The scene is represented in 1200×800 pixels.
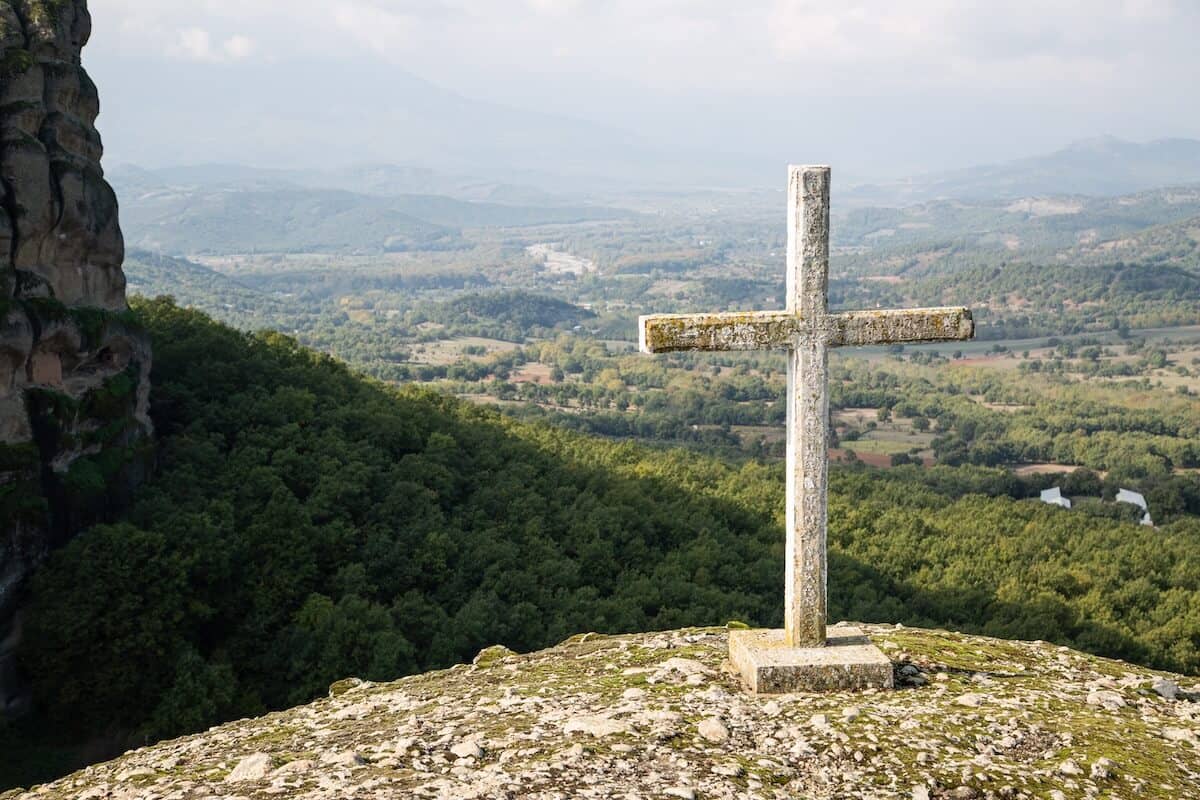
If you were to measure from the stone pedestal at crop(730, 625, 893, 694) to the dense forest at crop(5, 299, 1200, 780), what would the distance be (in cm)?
1728

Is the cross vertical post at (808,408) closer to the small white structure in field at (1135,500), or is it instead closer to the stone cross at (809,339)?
the stone cross at (809,339)

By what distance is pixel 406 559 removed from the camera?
34.0 m

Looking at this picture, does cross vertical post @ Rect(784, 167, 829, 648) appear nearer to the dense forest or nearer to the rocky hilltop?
the rocky hilltop

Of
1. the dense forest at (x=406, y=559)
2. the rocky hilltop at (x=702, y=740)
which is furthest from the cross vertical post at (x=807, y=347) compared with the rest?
the dense forest at (x=406, y=559)

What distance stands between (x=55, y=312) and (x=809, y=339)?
86.1ft

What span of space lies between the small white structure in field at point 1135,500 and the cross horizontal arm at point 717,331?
75.8 m

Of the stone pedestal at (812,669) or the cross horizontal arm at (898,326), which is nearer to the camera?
the stone pedestal at (812,669)

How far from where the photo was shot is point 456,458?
43562mm

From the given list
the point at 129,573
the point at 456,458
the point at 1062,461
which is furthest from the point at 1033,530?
the point at 1062,461

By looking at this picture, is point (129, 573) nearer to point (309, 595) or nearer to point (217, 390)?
point (309, 595)

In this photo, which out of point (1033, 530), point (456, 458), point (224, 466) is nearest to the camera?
point (224, 466)

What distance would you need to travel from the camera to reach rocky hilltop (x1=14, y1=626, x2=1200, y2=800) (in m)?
8.93

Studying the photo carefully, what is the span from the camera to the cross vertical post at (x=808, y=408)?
37.8 ft

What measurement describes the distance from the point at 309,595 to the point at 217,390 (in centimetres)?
1378
